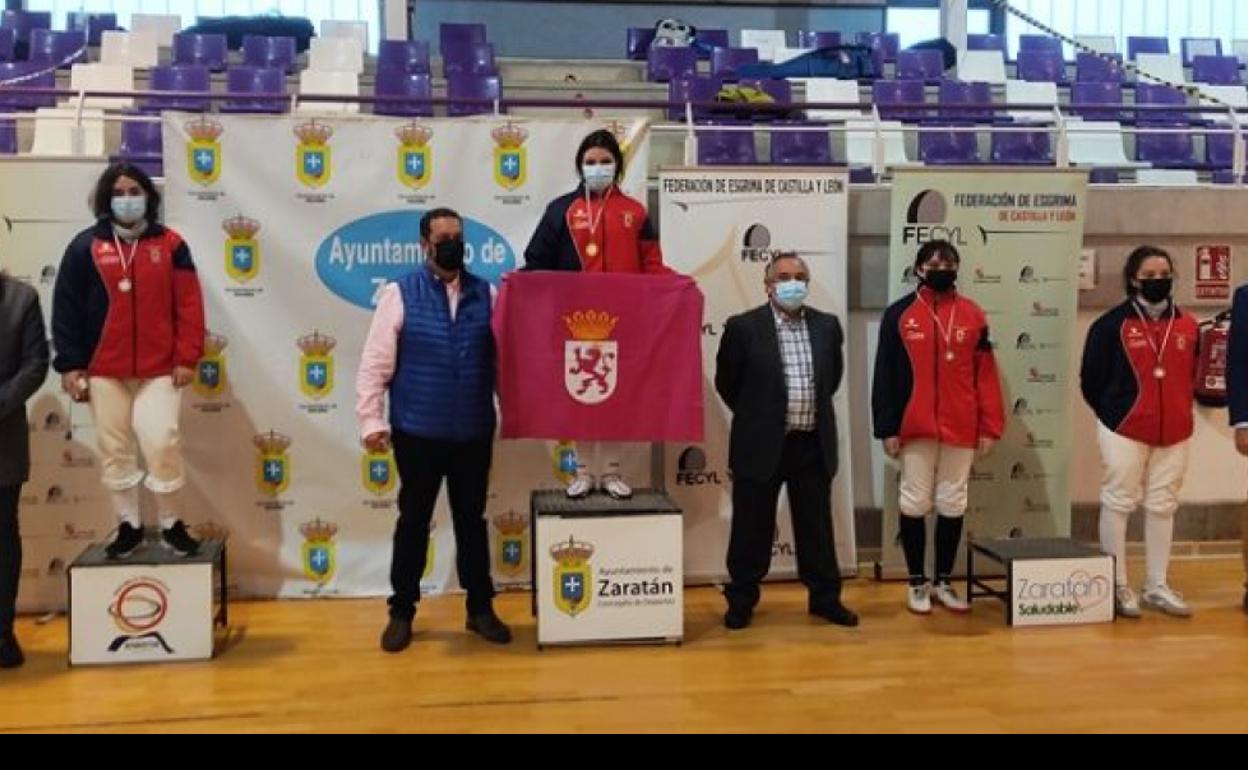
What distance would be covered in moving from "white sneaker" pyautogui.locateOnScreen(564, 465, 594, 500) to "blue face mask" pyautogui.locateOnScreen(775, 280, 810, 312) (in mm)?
1057

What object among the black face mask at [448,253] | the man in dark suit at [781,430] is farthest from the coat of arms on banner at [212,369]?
the man in dark suit at [781,430]

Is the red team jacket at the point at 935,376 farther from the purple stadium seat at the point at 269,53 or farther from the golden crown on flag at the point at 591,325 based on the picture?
the purple stadium seat at the point at 269,53

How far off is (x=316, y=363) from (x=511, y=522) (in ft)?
3.68

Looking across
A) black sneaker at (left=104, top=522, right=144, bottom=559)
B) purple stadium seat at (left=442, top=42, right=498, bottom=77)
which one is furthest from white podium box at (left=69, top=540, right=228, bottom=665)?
purple stadium seat at (left=442, top=42, right=498, bottom=77)

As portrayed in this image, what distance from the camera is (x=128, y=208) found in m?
4.47

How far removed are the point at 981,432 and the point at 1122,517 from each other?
679 mm

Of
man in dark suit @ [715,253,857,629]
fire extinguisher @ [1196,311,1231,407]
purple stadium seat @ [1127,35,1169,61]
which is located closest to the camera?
man in dark suit @ [715,253,857,629]

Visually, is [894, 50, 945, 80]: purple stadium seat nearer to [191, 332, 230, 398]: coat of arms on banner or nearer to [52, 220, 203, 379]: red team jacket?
[191, 332, 230, 398]: coat of arms on banner

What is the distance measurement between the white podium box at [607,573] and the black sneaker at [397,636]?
0.52 m

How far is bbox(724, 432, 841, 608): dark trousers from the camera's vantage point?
Result: 16.0 ft

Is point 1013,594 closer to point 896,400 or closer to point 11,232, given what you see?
point 896,400

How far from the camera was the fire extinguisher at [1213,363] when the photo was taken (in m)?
5.86

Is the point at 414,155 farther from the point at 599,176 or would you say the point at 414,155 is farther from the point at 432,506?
the point at 432,506
